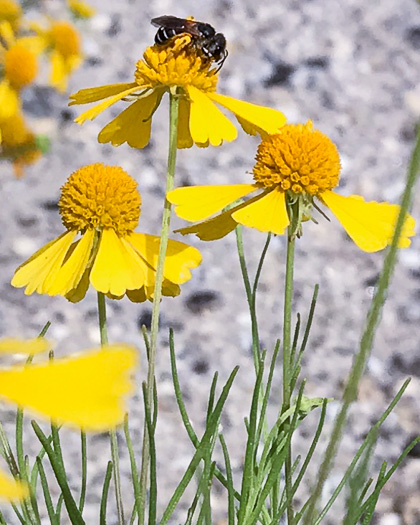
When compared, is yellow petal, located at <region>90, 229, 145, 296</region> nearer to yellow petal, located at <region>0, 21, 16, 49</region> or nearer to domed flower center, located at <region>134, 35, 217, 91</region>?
domed flower center, located at <region>134, 35, 217, 91</region>

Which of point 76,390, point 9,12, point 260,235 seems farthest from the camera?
point 260,235

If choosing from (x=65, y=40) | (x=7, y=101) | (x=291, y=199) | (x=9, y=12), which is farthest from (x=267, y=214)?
(x=65, y=40)

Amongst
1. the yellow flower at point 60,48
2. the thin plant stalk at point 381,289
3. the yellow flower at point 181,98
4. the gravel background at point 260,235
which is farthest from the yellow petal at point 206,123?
the yellow flower at point 60,48

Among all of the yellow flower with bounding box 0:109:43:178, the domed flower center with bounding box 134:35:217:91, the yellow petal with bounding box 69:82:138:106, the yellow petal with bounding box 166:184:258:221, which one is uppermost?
the yellow flower with bounding box 0:109:43:178

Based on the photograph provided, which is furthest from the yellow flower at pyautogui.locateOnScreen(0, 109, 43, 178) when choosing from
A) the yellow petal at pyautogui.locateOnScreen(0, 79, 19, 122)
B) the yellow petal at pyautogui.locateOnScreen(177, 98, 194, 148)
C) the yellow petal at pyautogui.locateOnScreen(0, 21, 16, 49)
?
the yellow petal at pyautogui.locateOnScreen(177, 98, 194, 148)

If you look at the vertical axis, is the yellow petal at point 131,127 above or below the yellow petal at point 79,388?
above

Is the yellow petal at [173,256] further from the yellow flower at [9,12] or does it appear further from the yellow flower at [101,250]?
the yellow flower at [9,12]

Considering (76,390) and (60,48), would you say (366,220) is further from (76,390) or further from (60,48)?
(60,48)
